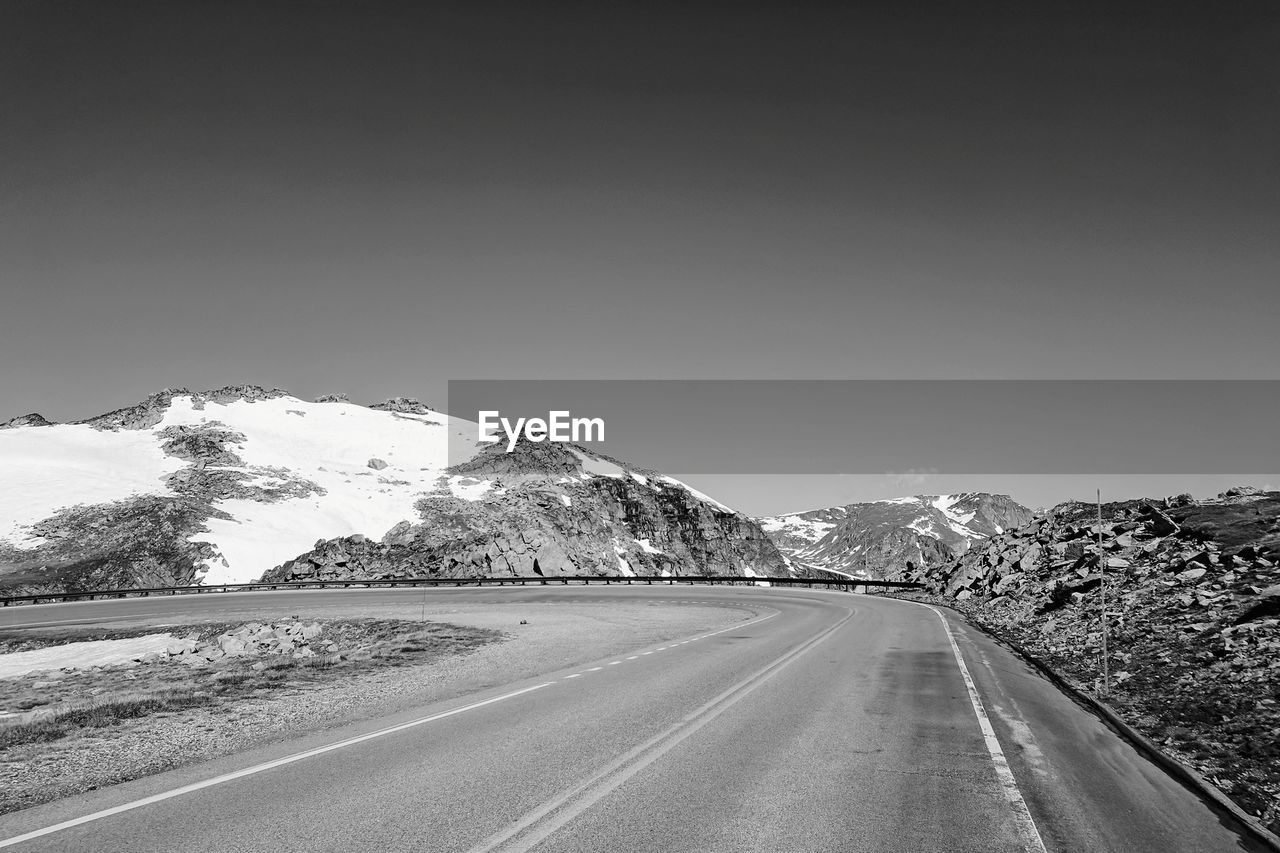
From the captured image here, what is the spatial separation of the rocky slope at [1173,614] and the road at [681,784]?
1.14m

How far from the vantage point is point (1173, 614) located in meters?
19.7

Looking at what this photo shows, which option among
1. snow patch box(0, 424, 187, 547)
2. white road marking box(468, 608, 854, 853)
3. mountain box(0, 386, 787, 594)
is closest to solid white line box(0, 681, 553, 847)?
white road marking box(468, 608, 854, 853)

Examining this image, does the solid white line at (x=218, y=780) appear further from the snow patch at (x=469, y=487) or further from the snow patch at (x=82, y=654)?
the snow patch at (x=469, y=487)

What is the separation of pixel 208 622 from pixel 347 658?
1837 cm

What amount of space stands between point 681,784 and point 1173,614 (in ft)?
60.1

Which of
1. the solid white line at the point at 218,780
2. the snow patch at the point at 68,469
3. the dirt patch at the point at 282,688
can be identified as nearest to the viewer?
Answer: the solid white line at the point at 218,780

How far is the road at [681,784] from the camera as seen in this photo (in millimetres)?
5922

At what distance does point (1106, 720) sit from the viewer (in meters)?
11.4

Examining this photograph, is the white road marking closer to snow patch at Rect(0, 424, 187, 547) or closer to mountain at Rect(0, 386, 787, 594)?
mountain at Rect(0, 386, 787, 594)

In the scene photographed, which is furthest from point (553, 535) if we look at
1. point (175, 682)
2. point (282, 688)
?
point (282, 688)

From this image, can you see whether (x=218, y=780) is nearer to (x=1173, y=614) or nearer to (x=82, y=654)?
(x=1173, y=614)

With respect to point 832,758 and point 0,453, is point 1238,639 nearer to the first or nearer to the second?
point 832,758

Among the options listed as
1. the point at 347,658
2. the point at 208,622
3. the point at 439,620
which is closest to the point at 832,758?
the point at 347,658

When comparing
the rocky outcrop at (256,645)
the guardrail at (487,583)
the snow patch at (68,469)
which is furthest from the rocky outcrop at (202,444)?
the rocky outcrop at (256,645)
